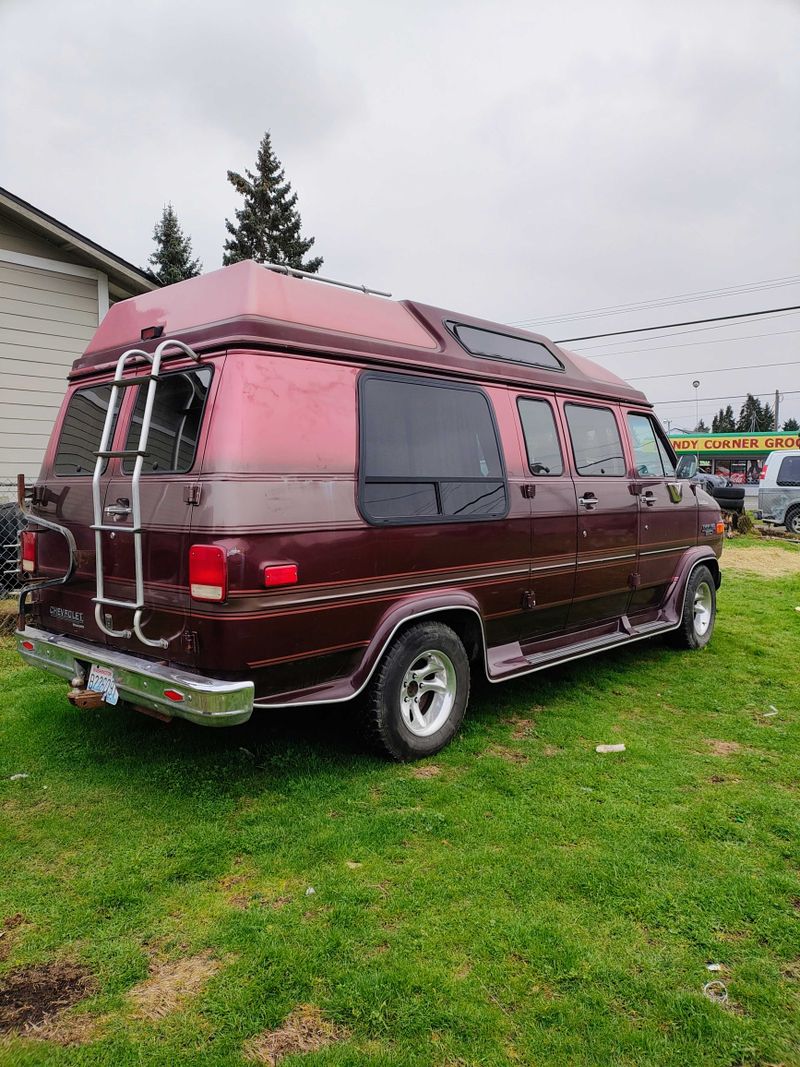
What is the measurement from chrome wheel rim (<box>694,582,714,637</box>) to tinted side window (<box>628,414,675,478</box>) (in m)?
1.26

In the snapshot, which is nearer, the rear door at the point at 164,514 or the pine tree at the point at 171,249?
the rear door at the point at 164,514

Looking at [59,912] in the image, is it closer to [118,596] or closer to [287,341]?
[118,596]

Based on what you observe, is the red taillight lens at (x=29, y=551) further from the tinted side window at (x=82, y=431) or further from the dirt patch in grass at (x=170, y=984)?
the dirt patch in grass at (x=170, y=984)

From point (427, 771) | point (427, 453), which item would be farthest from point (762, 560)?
point (427, 771)

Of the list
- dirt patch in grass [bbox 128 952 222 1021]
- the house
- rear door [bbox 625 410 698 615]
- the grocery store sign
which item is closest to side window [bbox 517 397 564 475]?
rear door [bbox 625 410 698 615]

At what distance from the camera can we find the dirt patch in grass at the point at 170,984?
2.23 meters

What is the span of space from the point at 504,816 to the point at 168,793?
171 centimetres

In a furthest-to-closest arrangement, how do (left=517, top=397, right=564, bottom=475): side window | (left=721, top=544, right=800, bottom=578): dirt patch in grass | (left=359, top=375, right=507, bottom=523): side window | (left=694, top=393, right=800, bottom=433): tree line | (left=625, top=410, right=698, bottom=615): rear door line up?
(left=694, top=393, right=800, bottom=433): tree line, (left=721, top=544, right=800, bottom=578): dirt patch in grass, (left=625, top=410, right=698, bottom=615): rear door, (left=517, top=397, right=564, bottom=475): side window, (left=359, top=375, right=507, bottom=523): side window

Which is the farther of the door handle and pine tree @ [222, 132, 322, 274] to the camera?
pine tree @ [222, 132, 322, 274]

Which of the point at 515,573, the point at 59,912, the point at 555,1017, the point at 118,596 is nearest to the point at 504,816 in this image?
the point at 555,1017

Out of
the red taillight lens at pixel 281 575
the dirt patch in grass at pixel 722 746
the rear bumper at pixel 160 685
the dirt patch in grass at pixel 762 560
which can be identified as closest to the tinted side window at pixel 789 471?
the dirt patch in grass at pixel 762 560

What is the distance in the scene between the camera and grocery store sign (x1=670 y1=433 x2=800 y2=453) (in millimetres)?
29250

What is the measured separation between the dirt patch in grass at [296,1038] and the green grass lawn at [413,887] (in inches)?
0.9

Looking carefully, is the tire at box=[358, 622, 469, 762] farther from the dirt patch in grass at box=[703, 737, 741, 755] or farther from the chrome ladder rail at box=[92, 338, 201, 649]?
the dirt patch in grass at box=[703, 737, 741, 755]
